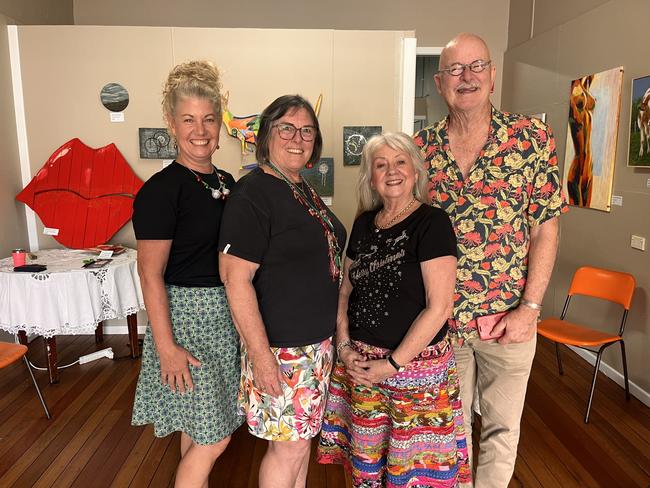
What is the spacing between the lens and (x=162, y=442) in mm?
2582

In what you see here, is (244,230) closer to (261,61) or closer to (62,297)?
(62,297)

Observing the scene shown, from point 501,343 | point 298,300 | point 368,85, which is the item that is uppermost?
point 368,85

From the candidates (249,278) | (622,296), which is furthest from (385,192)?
(622,296)

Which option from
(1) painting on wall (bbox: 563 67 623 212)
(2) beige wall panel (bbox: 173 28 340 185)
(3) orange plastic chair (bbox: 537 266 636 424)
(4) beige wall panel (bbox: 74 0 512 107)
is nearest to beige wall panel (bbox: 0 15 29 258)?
(2) beige wall panel (bbox: 173 28 340 185)

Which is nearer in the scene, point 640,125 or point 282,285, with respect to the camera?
point 282,285

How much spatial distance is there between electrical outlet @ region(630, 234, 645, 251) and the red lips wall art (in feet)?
12.1

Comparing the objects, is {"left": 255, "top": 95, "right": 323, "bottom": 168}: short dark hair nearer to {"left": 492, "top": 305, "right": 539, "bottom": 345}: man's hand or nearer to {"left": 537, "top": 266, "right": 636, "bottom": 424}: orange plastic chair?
{"left": 492, "top": 305, "right": 539, "bottom": 345}: man's hand

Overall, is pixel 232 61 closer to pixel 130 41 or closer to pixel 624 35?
pixel 130 41

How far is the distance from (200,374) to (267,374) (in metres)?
A: 0.27

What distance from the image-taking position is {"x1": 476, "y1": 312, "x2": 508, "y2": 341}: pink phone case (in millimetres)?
1649

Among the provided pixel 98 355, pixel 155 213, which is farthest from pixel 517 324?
pixel 98 355

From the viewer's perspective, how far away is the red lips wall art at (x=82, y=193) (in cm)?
381

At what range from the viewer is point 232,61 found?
378 centimetres

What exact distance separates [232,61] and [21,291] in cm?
226
